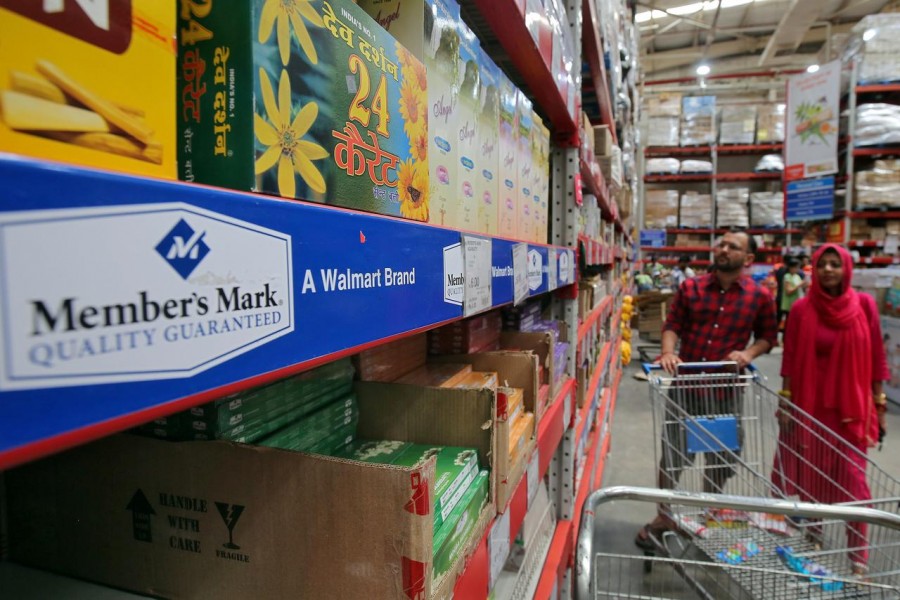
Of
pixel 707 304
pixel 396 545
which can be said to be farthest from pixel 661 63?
pixel 396 545

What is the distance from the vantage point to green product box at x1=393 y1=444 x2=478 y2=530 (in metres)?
0.67

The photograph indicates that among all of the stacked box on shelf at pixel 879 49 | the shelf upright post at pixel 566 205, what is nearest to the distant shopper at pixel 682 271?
the stacked box on shelf at pixel 879 49

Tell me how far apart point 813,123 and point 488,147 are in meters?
8.38

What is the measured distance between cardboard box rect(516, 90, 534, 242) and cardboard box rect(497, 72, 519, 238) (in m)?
0.02

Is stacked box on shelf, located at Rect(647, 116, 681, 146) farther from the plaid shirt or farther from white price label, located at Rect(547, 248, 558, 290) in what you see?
white price label, located at Rect(547, 248, 558, 290)

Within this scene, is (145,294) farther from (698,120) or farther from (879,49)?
(698,120)

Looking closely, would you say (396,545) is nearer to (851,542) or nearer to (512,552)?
(512,552)

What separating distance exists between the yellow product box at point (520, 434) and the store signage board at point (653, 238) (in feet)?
31.1

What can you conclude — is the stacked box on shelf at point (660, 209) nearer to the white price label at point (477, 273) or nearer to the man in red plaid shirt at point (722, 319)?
the man in red plaid shirt at point (722, 319)

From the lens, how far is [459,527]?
70 centimetres

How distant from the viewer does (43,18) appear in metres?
0.26

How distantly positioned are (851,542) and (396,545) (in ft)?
7.84

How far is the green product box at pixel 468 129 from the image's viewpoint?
0.86 meters

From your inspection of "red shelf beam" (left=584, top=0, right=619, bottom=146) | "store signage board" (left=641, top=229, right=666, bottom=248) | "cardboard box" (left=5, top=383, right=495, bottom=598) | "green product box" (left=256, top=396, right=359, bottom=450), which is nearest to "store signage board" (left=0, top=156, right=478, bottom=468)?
"cardboard box" (left=5, top=383, right=495, bottom=598)
